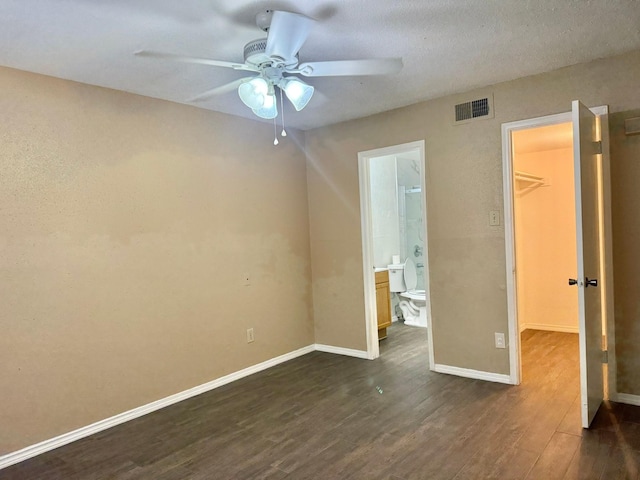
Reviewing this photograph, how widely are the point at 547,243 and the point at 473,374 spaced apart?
8.24 feet

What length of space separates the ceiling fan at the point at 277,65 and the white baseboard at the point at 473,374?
98.2 inches

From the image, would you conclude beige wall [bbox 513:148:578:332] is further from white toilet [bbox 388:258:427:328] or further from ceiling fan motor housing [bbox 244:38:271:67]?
ceiling fan motor housing [bbox 244:38:271:67]

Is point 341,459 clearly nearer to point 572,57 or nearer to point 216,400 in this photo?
point 216,400

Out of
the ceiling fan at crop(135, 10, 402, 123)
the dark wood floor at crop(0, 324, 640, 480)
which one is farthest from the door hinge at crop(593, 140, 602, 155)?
the dark wood floor at crop(0, 324, 640, 480)

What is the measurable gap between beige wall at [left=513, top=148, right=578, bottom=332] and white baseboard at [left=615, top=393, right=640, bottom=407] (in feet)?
7.27

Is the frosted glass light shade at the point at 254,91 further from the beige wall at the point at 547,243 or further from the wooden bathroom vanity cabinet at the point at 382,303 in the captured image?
the beige wall at the point at 547,243

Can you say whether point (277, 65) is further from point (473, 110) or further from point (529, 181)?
point (529, 181)

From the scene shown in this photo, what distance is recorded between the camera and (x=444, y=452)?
2.50 metres

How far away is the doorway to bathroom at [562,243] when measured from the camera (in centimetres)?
264

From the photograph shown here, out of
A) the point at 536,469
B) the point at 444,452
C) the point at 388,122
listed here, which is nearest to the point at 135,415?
the point at 444,452

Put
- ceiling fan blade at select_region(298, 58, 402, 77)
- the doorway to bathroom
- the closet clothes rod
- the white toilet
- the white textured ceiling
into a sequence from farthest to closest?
1. the white toilet
2. the closet clothes rod
3. the doorway to bathroom
4. ceiling fan blade at select_region(298, 58, 402, 77)
5. the white textured ceiling

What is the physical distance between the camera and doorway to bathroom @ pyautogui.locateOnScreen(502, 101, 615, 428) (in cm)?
264

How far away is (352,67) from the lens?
230cm

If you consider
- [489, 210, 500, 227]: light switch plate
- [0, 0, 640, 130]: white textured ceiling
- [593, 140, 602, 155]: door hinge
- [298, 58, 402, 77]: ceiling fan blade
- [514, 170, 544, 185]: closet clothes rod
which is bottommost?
[489, 210, 500, 227]: light switch plate
